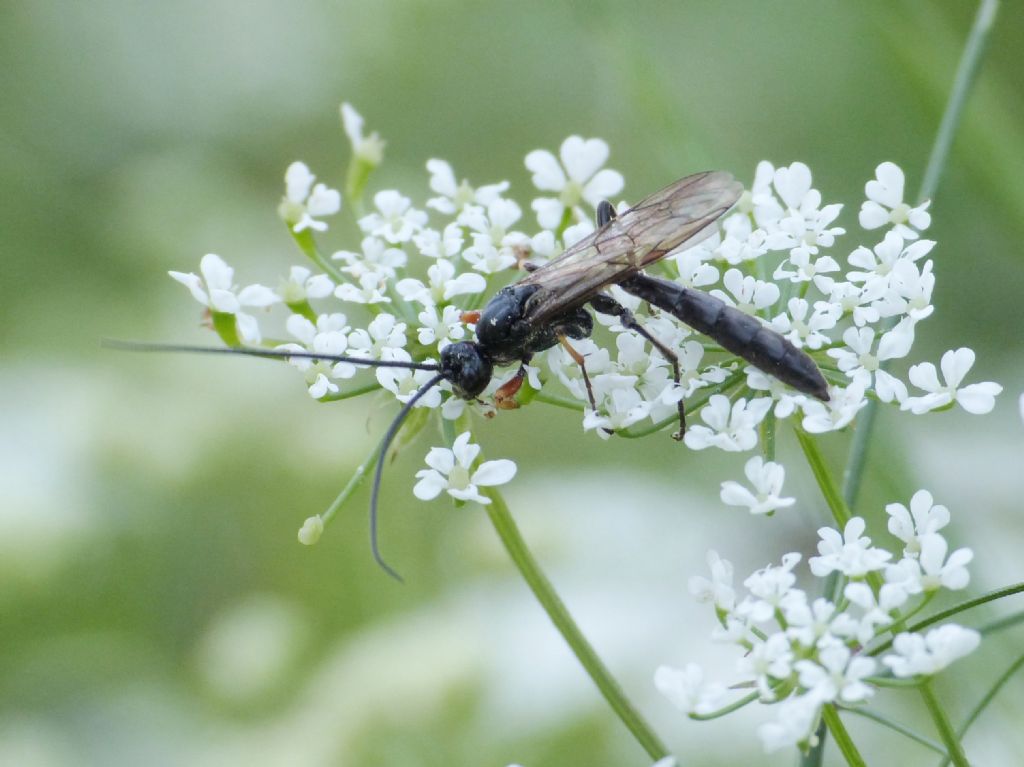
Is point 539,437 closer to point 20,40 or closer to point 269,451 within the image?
point 269,451

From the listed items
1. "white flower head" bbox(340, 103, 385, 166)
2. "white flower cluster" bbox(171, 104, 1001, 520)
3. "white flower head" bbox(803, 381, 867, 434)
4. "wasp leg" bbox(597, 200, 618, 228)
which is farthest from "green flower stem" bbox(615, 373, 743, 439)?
"white flower head" bbox(340, 103, 385, 166)

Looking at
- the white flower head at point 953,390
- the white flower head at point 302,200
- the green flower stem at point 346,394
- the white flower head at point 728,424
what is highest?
the white flower head at point 302,200

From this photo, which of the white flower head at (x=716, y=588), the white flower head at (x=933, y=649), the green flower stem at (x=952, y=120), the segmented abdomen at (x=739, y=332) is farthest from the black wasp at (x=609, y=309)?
the white flower head at (x=933, y=649)

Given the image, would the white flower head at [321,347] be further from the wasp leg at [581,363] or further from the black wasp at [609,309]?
the wasp leg at [581,363]

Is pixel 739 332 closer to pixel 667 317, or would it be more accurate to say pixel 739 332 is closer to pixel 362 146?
pixel 667 317

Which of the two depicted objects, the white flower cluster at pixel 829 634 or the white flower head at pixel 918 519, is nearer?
the white flower cluster at pixel 829 634

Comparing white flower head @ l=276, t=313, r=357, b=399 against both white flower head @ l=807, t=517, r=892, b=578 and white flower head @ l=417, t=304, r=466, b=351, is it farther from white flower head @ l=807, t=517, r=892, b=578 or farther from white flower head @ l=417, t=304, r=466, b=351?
white flower head @ l=807, t=517, r=892, b=578
